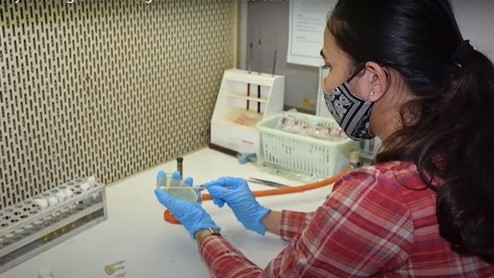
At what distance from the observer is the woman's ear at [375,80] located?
30.0 inches

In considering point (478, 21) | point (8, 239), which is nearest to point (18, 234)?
point (8, 239)

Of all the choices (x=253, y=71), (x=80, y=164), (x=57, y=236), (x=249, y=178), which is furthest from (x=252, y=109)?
(x=57, y=236)

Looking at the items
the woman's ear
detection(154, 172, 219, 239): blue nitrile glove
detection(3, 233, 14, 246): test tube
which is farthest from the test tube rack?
the woman's ear

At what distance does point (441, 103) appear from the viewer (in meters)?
0.75

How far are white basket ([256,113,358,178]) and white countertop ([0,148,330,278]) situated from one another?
0.06m

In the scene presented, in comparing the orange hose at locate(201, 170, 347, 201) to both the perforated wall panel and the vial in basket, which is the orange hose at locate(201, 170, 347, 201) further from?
the perforated wall panel

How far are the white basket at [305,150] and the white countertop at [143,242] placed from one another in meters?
0.06

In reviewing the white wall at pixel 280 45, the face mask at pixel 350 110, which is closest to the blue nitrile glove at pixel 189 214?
the face mask at pixel 350 110

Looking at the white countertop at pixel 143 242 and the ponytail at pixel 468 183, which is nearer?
the ponytail at pixel 468 183

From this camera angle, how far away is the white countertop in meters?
1.03

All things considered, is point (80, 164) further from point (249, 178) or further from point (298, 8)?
point (298, 8)

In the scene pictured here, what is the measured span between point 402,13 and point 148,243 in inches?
28.8

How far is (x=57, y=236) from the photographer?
3.67 feet

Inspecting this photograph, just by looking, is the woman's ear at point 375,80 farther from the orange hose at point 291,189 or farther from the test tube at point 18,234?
the test tube at point 18,234
